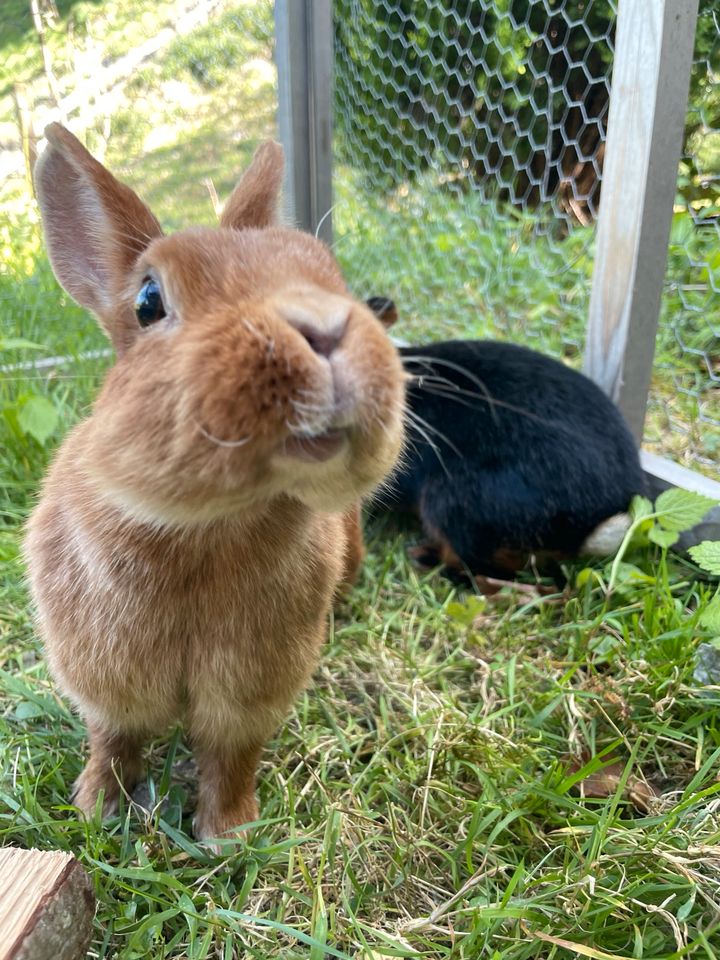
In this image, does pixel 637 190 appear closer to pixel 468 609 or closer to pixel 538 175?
pixel 468 609

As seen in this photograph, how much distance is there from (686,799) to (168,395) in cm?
119

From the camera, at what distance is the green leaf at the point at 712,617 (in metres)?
1.64

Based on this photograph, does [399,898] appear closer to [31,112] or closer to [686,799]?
[686,799]

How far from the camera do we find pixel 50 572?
1373 millimetres

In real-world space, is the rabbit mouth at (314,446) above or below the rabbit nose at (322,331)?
below

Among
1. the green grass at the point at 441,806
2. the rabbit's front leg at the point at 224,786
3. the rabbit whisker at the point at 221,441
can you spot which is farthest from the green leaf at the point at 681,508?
the rabbit whisker at the point at 221,441

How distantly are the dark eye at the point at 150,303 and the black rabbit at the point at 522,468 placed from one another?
3.71 ft

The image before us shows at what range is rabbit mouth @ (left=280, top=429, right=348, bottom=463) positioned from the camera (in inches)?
36.0

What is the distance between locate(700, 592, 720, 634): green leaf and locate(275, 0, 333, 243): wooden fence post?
1.95 metres

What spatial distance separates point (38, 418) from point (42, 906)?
5.40 ft

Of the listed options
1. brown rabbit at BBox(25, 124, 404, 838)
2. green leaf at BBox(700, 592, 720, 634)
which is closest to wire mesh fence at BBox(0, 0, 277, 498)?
brown rabbit at BBox(25, 124, 404, 838)

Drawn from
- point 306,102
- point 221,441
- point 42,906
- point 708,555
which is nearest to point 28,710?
point 42,906

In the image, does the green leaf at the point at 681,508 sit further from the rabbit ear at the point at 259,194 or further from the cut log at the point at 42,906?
the cut log at the point at 42,906

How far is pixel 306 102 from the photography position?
3016 mm
